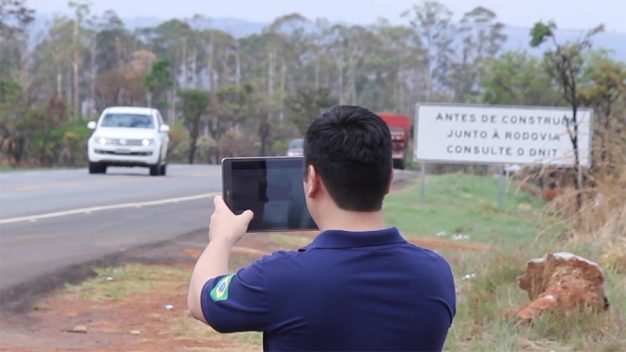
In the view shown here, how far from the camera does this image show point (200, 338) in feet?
27.2

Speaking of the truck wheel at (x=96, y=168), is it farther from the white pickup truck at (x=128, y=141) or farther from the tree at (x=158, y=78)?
the tree at (x=158, y=78)

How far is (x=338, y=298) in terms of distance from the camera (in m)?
3.17

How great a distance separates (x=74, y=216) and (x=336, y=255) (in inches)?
557

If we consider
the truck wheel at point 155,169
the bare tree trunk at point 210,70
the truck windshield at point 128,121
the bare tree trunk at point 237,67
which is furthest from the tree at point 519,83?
the bare tree trunk at point 210,70

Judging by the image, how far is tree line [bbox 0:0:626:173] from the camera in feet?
216

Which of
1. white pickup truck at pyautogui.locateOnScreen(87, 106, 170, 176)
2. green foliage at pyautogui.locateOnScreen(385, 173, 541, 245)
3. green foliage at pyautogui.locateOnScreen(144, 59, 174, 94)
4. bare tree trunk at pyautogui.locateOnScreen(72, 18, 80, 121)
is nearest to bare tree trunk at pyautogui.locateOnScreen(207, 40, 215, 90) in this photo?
bare tree trunk at pyautogui.locateOnScreen(72, 18, 80, 121)

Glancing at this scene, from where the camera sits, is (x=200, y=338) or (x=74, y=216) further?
(x=74, y=216)

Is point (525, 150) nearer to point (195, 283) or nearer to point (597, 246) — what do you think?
point (597, 246)

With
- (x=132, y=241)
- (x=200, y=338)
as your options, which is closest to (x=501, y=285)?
(x=200, y=338)

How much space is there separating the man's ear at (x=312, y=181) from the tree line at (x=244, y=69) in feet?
170

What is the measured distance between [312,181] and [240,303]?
14.9 inches

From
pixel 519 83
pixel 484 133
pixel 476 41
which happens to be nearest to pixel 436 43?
pixel 476 41

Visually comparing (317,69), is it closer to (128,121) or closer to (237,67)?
(237,67)

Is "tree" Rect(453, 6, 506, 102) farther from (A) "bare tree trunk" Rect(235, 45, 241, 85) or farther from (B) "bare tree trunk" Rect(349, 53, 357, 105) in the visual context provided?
(A) "bare tree trunk" Rect(235, 45, 241, 85)
